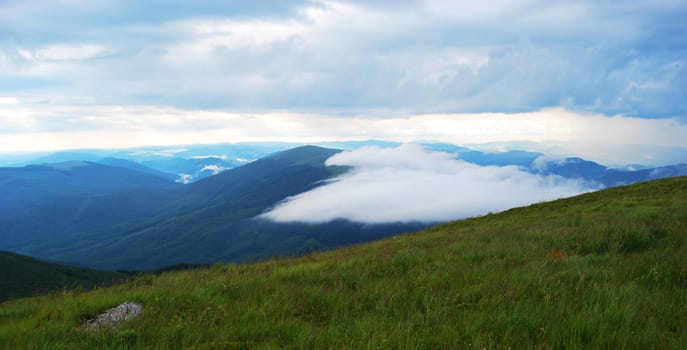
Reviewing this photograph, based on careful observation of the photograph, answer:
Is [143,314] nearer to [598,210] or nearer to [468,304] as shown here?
[468,304]

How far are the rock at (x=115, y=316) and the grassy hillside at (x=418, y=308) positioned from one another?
23 centimetres

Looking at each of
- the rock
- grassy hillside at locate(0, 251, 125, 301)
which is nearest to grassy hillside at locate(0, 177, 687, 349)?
the rock

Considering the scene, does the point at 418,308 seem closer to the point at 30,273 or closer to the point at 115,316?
the point at 115,316

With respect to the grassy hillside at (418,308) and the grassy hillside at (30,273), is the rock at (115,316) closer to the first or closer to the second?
the grassy hillside at (418,308)

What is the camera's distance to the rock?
21.6 ft

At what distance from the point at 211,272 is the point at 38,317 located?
514 cm

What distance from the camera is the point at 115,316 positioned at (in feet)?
23.0

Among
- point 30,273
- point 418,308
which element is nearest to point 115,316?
point 418,308

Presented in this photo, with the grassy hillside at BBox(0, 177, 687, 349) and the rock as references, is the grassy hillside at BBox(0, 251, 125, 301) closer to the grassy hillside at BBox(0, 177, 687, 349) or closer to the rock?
the rock

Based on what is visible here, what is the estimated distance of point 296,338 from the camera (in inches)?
222

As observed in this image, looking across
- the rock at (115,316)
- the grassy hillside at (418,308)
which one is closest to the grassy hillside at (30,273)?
the rock at (115,316)

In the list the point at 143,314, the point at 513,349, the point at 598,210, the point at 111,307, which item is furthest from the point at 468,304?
the point at 598,210

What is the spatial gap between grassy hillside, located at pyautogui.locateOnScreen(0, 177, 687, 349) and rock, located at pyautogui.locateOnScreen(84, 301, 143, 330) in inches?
9.2

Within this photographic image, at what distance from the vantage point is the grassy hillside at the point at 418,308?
5430 millimetres
